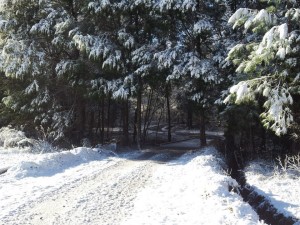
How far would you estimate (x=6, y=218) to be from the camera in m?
7.31

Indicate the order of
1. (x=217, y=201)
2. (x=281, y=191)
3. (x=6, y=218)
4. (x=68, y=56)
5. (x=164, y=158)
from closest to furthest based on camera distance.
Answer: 1. (x=6, y=218)
2. (x=217, y=201)
3. (x=281, y=191)
4. (x=164, y=158)
5. (x=68, y=56)

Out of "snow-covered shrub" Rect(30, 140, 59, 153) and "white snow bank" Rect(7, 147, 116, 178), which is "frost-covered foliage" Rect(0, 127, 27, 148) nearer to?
"snow-covered shrub" Rect(30, 140, 59, 153)

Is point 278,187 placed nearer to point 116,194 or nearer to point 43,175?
point 116,194

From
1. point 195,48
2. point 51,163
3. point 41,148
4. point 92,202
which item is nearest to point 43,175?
point 51,163

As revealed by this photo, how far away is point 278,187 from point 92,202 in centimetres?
592

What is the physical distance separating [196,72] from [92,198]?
998 cm


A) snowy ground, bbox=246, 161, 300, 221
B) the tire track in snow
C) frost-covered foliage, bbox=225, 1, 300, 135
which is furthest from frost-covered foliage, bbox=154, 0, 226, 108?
the tire track in snow

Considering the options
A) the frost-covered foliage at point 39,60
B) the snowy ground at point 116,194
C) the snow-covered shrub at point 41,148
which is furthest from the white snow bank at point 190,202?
the frost-covered foliage at point 39,60

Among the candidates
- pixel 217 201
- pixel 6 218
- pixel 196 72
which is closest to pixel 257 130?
pixel 196 72

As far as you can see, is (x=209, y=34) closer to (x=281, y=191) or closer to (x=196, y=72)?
(x=196, y=72)

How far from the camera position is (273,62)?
1265 centimetres

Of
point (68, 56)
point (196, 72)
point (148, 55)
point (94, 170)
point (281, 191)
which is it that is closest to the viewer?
point (281, 191)

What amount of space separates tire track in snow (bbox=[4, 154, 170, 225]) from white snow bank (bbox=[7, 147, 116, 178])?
1599 millimetres

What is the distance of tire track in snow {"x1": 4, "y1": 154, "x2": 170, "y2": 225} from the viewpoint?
292 inches
